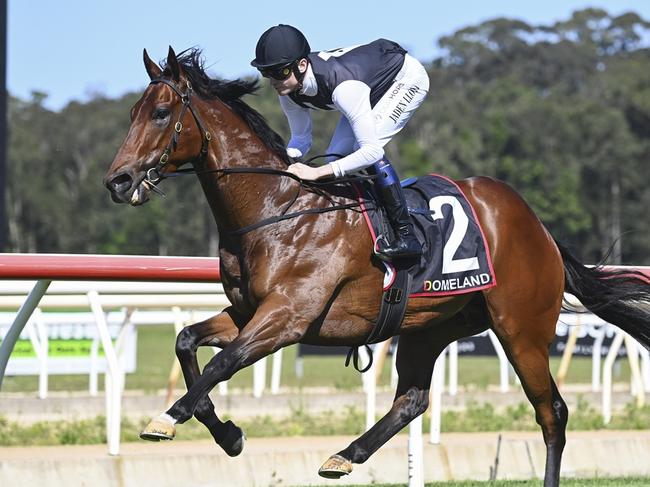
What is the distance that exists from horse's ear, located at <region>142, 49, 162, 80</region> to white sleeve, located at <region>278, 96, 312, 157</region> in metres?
0.59

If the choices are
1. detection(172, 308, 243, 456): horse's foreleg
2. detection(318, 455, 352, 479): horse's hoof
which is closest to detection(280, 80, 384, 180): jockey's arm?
detection(172, 308, 243, 456): horse's foreleg

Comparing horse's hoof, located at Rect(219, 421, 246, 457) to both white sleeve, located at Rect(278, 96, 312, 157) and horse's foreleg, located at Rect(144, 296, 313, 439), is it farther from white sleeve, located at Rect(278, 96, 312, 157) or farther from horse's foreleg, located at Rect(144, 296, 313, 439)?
white sleeve, located at Rect(278, 96, 312, 157)

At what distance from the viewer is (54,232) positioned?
48.3m

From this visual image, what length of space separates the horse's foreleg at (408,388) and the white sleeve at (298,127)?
3.53 feet

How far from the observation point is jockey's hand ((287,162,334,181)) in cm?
479

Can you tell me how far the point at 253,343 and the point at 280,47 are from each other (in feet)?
3.85

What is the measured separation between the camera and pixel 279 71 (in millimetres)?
4691

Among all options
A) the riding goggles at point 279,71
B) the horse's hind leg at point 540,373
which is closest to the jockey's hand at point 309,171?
the riding goggles at point 279,71

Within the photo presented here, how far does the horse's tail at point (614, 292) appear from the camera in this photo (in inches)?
230

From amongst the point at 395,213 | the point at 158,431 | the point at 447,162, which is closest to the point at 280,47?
the point at 395,213

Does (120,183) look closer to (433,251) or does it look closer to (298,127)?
(298,127)

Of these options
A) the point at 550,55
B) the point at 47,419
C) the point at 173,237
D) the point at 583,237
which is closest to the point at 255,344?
the point at 47,419

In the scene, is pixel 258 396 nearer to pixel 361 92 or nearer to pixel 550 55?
pixel 361 92

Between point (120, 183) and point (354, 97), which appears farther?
point (354, 97)
